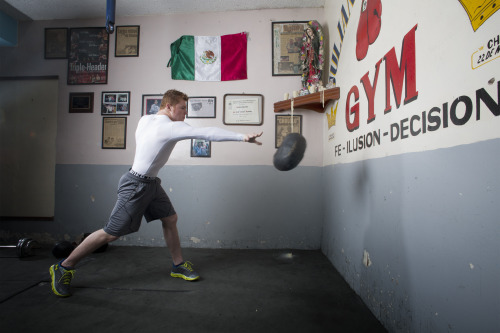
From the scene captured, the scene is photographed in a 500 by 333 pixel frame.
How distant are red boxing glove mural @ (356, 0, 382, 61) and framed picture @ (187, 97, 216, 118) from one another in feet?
5.90

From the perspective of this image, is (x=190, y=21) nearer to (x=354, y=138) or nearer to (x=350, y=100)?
(x=350, y=100)

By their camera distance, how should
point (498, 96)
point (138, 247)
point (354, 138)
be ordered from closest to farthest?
point (498, 96) < point (354, 138) < point (138, 247)

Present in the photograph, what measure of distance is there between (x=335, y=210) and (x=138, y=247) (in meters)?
2.36

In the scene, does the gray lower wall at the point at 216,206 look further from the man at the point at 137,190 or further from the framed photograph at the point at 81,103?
the man at the point at 137,190

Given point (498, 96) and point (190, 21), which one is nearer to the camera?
point (498, 96)

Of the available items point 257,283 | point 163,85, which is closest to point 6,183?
point 163,85

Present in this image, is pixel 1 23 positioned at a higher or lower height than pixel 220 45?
higher

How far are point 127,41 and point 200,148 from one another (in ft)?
5.58

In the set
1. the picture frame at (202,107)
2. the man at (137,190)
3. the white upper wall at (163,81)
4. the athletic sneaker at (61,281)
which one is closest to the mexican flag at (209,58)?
the white upper wall at (163,81)

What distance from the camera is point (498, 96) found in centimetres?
80

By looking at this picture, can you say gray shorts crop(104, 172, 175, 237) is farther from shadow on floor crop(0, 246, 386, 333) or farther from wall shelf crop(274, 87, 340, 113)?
wall shelf crop(274, 87, 340, 113)

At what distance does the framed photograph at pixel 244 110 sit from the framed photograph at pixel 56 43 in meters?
2.28

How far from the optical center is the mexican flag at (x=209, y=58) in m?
3.22

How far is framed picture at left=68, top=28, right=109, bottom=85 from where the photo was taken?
333 cm
